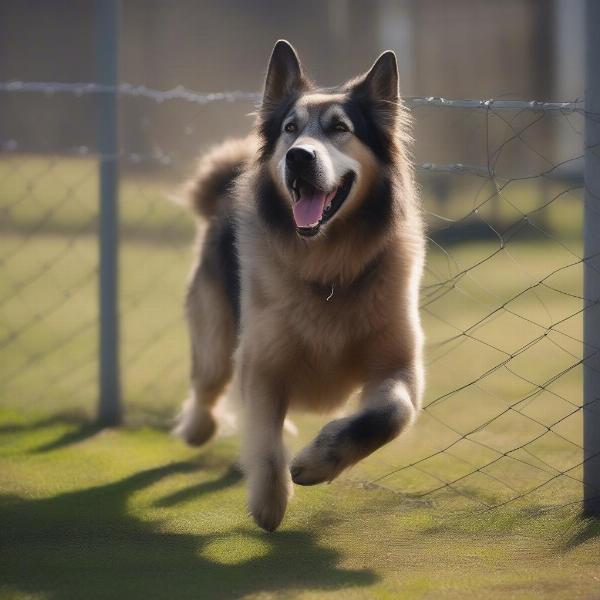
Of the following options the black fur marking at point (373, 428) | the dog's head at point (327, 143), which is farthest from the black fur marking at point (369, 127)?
the black fur marking at point (373, 428)

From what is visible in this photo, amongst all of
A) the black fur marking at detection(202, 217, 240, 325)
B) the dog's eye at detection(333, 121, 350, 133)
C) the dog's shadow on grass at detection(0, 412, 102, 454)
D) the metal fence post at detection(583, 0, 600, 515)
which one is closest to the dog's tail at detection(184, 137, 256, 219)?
the black fur marking at detection(202, 217, 240, 325)

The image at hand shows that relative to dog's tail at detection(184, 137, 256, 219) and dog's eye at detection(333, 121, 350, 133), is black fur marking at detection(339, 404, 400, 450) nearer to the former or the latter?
dog's eye at detection(333, 121, 350, 133)

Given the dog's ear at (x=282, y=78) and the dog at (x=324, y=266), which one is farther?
the dog's ear at (x=282, y=78)

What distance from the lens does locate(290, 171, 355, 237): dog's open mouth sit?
3.63 m

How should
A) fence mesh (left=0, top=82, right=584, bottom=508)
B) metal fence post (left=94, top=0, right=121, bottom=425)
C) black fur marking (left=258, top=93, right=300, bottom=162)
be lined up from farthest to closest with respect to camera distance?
metal fence post (left=94, top=0, right=121, bottom=425) → fence mesh (left=0, top=82, right=584, bottom=508) → black fur marking (left=258, top=93, right=300, bottom=162)

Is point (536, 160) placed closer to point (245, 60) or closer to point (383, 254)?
point (245, 60)

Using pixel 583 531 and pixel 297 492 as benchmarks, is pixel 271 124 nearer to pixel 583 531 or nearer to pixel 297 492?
pixel 297 492

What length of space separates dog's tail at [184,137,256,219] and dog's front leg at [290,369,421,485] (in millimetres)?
1531

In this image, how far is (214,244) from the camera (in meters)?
4.62

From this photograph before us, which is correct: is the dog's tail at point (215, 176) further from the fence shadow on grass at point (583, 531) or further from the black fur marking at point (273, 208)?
the fence shadow on grass at point (583, 531)

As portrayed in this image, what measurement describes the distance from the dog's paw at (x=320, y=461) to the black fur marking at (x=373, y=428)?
4 centimetres

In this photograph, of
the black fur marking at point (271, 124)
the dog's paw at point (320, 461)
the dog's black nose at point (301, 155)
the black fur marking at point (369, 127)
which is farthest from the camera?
the black fur marking at point (271, 124)

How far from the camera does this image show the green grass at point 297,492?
307cm

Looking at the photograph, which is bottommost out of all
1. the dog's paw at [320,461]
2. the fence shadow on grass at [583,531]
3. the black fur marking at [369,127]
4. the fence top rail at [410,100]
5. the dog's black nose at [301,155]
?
the fence shadow on grass at [583,531]
